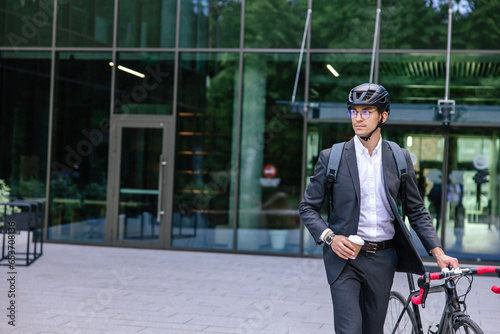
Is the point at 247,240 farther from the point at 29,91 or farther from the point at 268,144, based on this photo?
the point at 29,91

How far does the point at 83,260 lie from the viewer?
10.5m

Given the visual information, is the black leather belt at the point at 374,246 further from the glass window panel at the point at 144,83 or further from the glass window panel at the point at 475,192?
the glass window panel at the point at 144,83

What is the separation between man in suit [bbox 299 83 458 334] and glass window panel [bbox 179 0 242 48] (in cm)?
852

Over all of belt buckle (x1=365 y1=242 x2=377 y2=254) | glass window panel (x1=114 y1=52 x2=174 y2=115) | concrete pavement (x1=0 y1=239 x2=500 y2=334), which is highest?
glass window panel (x1=114 y1=52 x2=174 y2=115)

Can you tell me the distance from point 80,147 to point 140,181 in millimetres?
1304

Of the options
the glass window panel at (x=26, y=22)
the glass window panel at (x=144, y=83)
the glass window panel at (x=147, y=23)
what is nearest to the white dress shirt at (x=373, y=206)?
the glass window panel at (x=144, y=83)

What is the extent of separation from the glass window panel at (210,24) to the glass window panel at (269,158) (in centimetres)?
58

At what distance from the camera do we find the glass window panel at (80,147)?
12305 mm

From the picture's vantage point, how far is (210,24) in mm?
12000

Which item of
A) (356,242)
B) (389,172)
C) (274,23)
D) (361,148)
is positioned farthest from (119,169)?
(356,242)

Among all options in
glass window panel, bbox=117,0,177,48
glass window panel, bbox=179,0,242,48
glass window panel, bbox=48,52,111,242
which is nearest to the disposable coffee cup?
glass window panel, bbox=179,0,242,48

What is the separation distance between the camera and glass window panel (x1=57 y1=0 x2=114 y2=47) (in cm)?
1238

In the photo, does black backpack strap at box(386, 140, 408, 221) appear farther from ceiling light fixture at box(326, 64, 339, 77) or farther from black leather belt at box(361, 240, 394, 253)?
ceiling light fixture at box(326, 64, 339, 77)

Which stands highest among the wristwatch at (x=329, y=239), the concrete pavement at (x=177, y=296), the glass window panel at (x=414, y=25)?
the glass window panel at (x=414, y=25)
